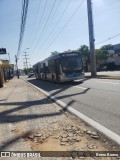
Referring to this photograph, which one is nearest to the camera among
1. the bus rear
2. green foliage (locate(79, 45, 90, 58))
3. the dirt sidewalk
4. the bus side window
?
the dirt sidewalk

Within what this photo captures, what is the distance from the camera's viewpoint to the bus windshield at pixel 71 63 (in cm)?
2680

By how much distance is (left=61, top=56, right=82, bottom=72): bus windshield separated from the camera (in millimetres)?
26797

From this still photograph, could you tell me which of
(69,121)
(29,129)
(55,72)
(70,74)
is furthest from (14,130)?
(55,72)

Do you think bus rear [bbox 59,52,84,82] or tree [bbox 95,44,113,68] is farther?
tree [bbox 95,44,113,68]

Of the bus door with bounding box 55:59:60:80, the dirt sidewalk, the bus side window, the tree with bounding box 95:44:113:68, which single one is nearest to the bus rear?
the bus side window

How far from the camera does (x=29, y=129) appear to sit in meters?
7.92

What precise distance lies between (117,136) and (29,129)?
9.02ft

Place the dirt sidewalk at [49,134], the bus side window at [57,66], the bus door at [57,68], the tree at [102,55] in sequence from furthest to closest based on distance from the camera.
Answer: the tree at [102,55], the bus door at [57,68], the bus side window at [57,66], the dirt sidewalk at [49,134]

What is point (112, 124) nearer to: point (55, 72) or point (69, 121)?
point (69, 121)

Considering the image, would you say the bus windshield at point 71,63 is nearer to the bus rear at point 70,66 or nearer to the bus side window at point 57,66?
the bus rear at point 70,66

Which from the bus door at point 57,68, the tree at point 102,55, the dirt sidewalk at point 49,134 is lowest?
the dirt sidewalk at point 49,134

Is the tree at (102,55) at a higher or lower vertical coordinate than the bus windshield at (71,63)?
higher

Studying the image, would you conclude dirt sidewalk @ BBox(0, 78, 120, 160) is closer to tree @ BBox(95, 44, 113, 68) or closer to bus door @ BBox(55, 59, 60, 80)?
bus door @ BBox(55, 59, 60, 80)

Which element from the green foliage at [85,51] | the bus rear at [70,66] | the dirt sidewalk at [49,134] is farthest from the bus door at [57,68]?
the green foliage at [85,51]
